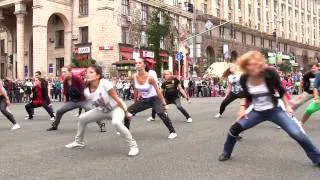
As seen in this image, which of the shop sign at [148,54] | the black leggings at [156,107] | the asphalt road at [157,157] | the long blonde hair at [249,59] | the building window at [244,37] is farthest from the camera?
the building window at [244,37]

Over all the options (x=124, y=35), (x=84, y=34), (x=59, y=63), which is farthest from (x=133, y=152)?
(x=59, y=63)

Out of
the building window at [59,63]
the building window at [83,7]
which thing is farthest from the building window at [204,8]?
the building window at [59,63]

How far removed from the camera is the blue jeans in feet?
22.4

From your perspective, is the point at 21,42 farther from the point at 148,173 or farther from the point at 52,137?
the point at 148,173

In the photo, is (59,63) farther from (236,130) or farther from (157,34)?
(236,130)

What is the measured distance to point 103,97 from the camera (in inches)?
331

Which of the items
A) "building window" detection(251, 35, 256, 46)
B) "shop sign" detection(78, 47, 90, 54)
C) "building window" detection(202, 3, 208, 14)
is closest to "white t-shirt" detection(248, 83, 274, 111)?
"shop sign" detection(78, 47, 90, 54)

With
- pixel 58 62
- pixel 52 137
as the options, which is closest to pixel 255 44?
pixel 58 62

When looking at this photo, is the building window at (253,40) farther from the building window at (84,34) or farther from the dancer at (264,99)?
the dancer at (264,99)

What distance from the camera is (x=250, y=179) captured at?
→ 6.20m

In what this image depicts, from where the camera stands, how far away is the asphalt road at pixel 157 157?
21.7 feet

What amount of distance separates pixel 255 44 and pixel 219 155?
2759 inches

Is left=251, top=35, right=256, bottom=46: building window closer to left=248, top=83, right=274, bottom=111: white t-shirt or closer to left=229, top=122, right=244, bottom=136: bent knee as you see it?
left=229, top=122, right=244, bottom=136: bent knee

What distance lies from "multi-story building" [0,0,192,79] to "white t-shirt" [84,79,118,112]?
108ft
